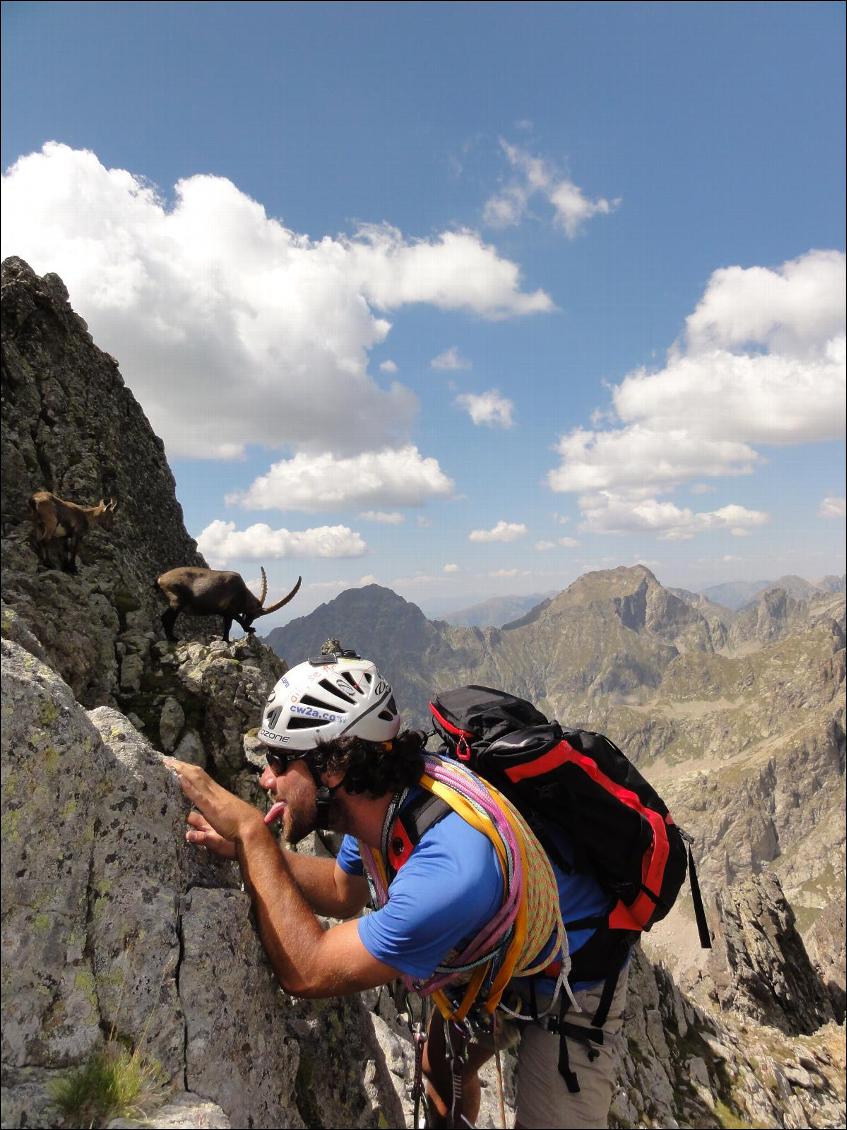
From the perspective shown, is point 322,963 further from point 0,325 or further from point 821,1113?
point 0,325

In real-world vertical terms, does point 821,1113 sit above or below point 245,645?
below

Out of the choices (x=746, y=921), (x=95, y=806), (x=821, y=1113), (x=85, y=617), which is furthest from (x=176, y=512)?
(x=746, y=921)

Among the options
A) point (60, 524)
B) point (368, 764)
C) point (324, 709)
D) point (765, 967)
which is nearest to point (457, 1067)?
point (368, 764)

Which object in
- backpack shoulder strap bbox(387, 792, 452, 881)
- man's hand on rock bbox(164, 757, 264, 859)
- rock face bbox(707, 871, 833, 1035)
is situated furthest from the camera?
rock face bbox(707, 871, 833, 1035)

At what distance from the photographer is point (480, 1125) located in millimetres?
8484

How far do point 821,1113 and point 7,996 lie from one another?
2690cm

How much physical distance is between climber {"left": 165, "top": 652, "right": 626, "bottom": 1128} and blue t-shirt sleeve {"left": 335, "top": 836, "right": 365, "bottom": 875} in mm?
20

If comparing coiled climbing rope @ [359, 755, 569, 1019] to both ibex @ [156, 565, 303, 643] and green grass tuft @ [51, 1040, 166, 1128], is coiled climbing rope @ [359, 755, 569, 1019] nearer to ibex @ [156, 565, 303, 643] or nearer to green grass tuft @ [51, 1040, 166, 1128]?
green grass tuft @ [51, 1040, 166, 1128]

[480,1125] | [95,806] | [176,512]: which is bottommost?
[480,1125]

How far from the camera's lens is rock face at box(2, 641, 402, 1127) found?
14.4ft

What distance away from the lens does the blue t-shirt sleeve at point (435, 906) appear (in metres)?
4.31

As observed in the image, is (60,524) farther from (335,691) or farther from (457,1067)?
(457,1067)

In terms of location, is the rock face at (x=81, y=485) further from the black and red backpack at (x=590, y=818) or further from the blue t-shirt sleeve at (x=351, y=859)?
the black and red backpack at (x=590, y=818)

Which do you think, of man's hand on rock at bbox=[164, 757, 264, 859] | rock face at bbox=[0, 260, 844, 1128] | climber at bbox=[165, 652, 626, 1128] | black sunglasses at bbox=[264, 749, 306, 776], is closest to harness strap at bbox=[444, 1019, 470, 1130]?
climber at bbox=[165, 652, 626, 1128]
